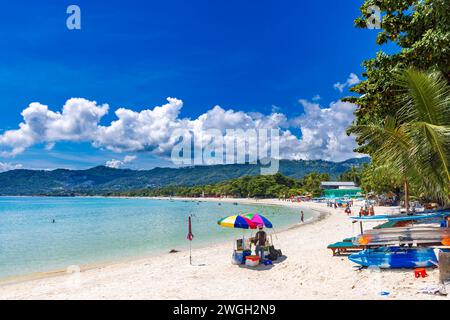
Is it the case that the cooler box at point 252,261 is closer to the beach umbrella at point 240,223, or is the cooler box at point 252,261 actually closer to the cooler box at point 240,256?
the cooler box at point 240,256

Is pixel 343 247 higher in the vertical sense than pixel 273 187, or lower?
lower

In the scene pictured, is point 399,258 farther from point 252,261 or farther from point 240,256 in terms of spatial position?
point 240,256

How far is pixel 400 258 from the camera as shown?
939 centimetres

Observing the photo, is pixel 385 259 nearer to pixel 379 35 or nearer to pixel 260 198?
pixel 379 35

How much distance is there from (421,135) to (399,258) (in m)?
4.02

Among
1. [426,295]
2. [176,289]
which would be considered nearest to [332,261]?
[426,295]

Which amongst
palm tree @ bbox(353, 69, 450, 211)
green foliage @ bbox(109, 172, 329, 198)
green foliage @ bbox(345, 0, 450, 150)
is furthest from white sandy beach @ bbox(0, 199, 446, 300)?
green foliage @ bbox(109, 172, 329, 198)

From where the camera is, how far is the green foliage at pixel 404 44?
25.0ft

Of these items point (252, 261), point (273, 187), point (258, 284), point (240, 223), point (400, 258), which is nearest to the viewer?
point (400, 258)

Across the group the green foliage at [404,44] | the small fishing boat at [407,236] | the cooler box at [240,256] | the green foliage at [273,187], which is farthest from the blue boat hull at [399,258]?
the green foliage at [273,187]

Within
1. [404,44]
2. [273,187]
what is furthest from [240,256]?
[273,187]

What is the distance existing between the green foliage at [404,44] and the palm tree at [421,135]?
2.62 feet
